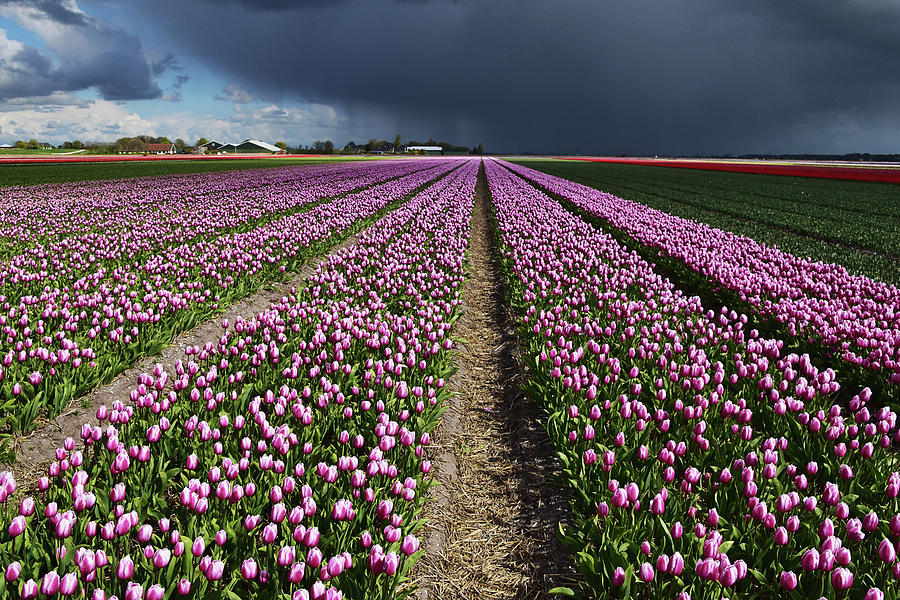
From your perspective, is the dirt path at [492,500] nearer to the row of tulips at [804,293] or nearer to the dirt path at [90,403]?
the dirt path at [90,403]

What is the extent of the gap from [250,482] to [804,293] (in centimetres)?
944

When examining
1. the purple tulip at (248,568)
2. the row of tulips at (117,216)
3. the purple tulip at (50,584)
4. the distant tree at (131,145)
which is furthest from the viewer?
the distant tree at (131,145)

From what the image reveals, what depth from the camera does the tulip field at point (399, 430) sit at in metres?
2.91

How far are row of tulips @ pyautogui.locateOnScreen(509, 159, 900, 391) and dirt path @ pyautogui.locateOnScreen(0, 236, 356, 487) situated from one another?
840cm

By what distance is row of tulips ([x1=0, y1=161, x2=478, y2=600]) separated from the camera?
2.80 meters

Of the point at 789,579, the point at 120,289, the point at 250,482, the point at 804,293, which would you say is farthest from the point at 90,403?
the point at 804,293

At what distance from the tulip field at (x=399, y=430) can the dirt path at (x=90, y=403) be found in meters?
0.14

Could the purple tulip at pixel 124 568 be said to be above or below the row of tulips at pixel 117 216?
below

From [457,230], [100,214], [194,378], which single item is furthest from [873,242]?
[100,214]

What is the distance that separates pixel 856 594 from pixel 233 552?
3.67 metres

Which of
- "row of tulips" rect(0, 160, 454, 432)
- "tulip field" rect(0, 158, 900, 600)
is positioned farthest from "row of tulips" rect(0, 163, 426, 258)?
"tulip field" rect(0, 158, 900, 600)

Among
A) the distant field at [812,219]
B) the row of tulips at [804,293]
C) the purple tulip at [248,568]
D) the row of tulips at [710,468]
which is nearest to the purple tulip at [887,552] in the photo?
the row of tulips at [710,468]

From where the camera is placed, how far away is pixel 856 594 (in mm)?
2850

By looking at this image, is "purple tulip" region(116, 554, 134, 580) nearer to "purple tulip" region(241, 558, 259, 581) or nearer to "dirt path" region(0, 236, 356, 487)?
"purple tulip" region(241, 558, 259, 581)
